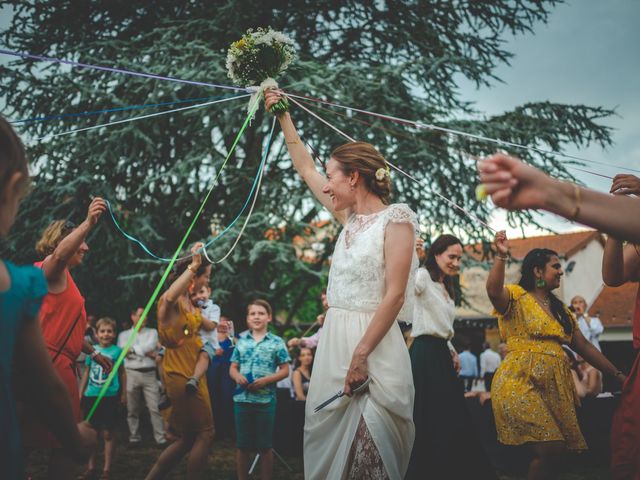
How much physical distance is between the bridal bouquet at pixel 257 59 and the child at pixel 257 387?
2335 mm

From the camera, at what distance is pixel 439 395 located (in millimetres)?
4223

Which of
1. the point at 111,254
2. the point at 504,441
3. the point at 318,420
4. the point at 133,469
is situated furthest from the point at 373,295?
the point at 111,254

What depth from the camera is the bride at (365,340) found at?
8.18 ft

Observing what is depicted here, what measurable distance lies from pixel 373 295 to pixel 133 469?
504 centimetres

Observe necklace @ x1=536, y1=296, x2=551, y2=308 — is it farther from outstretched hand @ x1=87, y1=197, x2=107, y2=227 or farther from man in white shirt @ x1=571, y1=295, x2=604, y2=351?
man in white shirt @ x1=571, y1=295, x2=604, y2=351

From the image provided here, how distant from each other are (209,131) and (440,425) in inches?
319

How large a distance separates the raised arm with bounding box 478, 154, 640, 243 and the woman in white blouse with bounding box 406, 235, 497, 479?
3115 millimetres

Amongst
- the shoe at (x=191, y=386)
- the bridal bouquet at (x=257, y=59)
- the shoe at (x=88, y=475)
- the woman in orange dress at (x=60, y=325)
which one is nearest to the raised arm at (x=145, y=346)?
the shoe at (x=88, y=475)

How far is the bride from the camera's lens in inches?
98.1

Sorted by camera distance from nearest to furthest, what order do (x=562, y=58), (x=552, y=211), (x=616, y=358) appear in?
(x=552, y=211) → (x=562, y=58) → (x=616, y=358)

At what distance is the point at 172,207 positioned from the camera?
1128 cm

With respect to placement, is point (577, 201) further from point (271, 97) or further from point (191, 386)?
point (191, 386)

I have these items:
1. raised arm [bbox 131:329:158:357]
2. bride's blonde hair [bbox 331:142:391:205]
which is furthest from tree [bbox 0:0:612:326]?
bride's blonde hair [bbox 331:142:391:205]

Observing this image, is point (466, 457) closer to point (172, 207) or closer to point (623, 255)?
point (623, 255)
